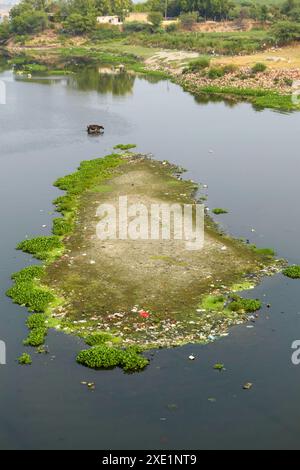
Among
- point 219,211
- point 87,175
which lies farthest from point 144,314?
point 87,175

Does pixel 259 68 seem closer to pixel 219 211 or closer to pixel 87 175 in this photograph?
pixel 87 175

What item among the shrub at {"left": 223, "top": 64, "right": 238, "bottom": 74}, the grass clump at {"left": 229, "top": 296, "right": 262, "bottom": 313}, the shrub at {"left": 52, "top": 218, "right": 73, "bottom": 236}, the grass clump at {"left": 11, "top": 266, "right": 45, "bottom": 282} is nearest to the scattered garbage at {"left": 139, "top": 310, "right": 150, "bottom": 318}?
the grass clump at {"left": 229, "top": 296, "right": 262, "bottom": 313}

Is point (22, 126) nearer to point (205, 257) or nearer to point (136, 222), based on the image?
point (136, 222)

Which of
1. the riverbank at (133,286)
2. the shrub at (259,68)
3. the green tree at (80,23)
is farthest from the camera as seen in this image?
the green tree at (80,23)

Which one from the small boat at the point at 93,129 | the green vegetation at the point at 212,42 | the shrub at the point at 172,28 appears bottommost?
the small boat at the point at 93,129

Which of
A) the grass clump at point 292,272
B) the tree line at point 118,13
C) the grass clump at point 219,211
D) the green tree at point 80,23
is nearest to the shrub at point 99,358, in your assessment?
the grass clump at point 292,272

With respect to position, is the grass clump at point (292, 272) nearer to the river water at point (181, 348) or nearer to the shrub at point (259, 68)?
the river water at point (181, 348)

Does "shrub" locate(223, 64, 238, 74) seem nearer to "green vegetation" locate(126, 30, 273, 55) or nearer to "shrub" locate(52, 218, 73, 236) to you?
"green vegetation" locate(126, 30, 273, 55)
